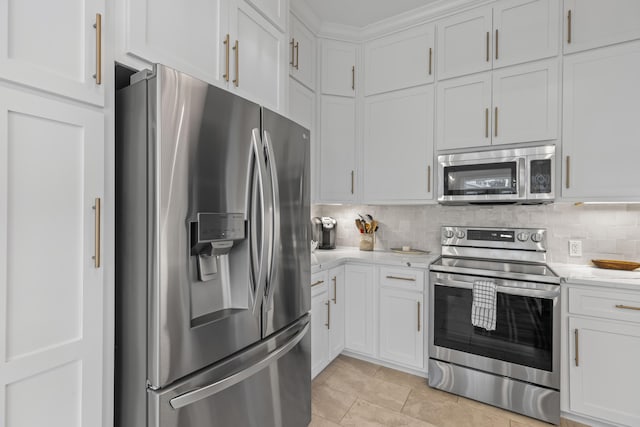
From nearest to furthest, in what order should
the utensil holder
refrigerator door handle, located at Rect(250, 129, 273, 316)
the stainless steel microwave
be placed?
refrigerator door handle, located at Rect(250, 129, 273, 316), the stainless steel microwave, the utensil holder

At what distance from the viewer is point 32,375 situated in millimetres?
818

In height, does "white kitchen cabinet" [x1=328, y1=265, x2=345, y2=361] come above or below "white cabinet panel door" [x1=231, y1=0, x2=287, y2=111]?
below

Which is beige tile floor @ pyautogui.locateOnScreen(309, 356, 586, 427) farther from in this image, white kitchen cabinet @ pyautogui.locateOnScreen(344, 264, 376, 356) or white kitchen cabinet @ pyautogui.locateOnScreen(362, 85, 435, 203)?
white kitchen cabinet @ pyautogui.locateOnScreen(362, 85, 435, 203)

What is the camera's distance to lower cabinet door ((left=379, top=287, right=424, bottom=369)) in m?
2.38

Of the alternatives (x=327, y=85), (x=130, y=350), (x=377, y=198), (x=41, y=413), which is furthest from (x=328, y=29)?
(x=41, y=413)

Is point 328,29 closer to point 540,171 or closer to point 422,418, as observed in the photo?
point 540,171

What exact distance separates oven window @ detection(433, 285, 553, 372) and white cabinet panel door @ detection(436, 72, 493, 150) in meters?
1.14

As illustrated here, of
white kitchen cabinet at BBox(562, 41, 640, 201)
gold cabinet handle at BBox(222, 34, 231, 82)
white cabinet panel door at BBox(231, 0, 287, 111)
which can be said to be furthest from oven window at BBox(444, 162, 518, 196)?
gold cabinet handle at BBox(222, 34, 231, 82)

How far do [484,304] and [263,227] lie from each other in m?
1.63

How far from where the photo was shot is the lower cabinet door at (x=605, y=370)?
175 cm

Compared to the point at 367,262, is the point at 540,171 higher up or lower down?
higher up

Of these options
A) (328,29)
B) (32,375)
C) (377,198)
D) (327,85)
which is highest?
(328,29)

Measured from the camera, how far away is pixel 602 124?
2.01m

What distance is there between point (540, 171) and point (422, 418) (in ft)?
5.98
